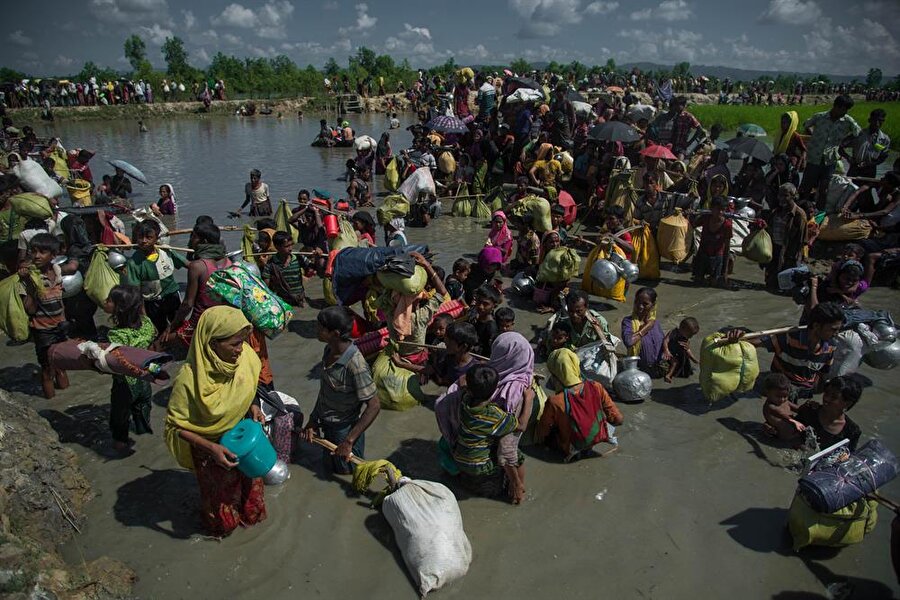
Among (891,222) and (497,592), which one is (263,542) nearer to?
(497,592)

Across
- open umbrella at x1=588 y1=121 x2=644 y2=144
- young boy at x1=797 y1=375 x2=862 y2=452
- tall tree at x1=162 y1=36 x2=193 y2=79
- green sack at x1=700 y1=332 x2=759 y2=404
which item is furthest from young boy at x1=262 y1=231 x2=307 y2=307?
tall tree at x1=162 y1=36 x2=193 y2=79

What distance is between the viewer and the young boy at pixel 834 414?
4.34 meters

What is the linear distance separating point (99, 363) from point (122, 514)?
45.2 inches

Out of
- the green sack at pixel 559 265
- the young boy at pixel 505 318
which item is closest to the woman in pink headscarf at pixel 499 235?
the green sack at pixel 559 265

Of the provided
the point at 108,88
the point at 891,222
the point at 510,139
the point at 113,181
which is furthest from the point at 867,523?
the point at 108,88

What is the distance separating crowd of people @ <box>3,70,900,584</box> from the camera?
3943mm

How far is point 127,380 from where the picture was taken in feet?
15.4

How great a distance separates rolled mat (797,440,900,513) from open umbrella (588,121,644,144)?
8725 mm

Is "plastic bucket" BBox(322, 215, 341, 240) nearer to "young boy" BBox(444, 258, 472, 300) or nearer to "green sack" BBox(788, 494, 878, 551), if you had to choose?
"young boy" BBox(444, 258, 472, 300)

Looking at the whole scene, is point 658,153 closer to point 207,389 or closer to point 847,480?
point 847,480

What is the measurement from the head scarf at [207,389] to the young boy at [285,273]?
4028 millimetres

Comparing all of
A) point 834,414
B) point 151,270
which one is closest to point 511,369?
point 834,414

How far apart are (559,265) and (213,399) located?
5211 mm

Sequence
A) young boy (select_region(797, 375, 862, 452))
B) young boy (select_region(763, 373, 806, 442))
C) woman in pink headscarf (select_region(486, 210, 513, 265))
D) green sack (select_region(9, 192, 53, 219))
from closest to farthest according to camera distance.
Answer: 1. young boy (select_region(797, 375, 862, 452))
2. young boy (select_region(763, 373, 806, 442))
3. green sack (select_region(9, 192, 53, 219))
4. woman in pink headscarf (select_region(486, 210, 513, 265))
